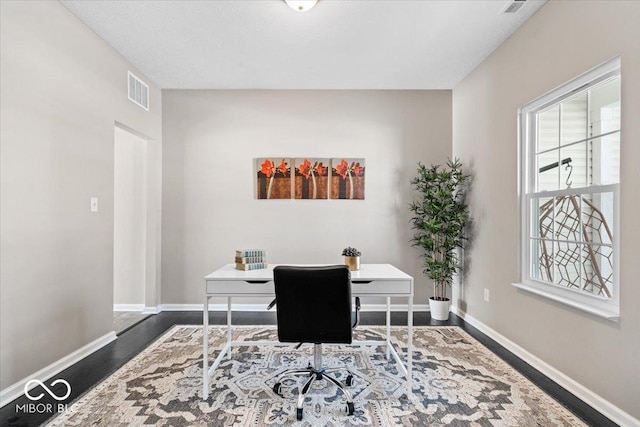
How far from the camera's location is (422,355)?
9.75 feet

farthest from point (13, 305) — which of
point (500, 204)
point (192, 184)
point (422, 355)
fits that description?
point (500, 204)

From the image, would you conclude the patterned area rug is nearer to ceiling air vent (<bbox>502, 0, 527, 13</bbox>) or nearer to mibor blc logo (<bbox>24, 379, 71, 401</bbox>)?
mibor blc logo (<bbox>24, 379, 71, 401</bbox>)

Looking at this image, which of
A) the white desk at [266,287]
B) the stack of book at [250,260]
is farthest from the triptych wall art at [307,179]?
the white desk at [266,287]

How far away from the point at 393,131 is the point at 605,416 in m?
3.39

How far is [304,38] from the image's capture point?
318cm

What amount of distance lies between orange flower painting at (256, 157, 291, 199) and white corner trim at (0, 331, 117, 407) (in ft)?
7.36

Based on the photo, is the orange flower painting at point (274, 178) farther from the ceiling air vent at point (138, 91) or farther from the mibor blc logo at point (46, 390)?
the mibor blc logo at point (46, 390)

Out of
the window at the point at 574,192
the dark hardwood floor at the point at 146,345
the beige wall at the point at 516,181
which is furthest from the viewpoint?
the window at the point at 574,192

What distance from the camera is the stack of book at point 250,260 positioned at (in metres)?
2.55

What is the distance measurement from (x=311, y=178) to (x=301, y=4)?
2.15 metres

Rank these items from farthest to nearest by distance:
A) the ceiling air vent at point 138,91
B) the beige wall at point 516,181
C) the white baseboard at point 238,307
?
1. the white baseboard at point 238,307
2. the ceiling air vent at point 138,91
3. the beige wall at point 516,181

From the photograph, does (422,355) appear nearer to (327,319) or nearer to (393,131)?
(327,319)

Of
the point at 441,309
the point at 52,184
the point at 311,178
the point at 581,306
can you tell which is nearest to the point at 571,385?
the point at 581,306

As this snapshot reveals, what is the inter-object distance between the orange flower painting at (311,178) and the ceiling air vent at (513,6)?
2399 millimetres
